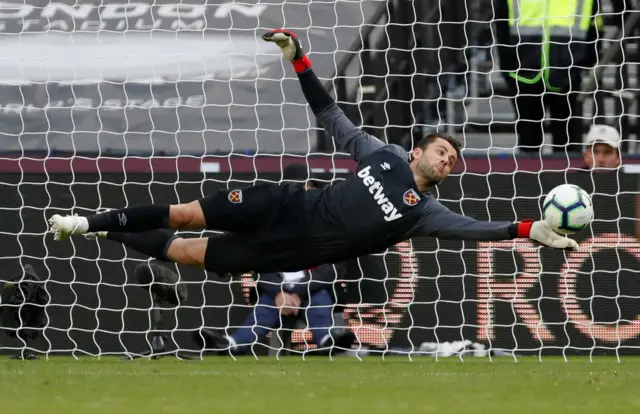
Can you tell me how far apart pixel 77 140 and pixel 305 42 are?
214 cm

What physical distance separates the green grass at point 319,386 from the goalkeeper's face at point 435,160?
128 centimetres

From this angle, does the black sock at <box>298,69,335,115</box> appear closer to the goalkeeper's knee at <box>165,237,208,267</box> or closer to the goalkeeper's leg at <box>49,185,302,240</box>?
the goalkeeper's leg at <box>49,185,302,240</box>

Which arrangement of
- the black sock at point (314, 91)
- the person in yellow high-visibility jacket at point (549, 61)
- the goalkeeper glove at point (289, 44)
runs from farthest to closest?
the person in yellow high-visibility jacket at point (549, 61) → the black sock at point (314, 91) → the goalkeeper glove at point (289, 44)

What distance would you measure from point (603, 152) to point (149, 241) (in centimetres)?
408

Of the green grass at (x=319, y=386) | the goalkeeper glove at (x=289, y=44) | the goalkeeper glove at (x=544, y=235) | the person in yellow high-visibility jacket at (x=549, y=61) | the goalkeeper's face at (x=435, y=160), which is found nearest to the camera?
the green grass at (x=319, y=386)

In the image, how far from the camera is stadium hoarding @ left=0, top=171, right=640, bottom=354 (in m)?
11.4

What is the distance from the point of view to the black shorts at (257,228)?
9047 millimetres

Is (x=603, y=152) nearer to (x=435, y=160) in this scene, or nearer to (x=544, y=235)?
(x=435, y=160)

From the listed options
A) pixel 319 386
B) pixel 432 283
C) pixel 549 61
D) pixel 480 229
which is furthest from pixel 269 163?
pixel 319 386

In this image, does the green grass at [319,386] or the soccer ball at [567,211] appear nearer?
the green grass at [319,386]

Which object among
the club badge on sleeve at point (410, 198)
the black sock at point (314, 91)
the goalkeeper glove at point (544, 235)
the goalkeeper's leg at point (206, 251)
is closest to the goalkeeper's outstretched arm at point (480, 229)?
the goalkeeper glove at point (544, 235)

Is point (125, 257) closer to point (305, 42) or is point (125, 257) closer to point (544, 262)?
point (305, 42)

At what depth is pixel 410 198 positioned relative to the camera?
914cm

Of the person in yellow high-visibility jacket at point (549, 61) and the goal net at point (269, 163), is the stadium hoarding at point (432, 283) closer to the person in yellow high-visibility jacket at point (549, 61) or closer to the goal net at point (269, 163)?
the goal net at point (269, 163)
